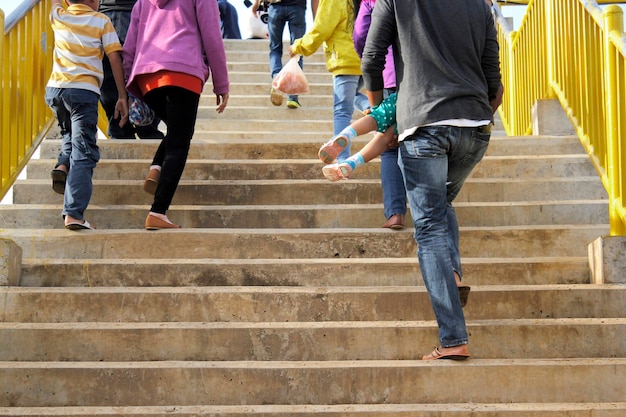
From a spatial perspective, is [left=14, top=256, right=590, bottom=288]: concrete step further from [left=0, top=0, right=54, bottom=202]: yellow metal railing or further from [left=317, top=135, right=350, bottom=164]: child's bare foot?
[left=0, top=0, right=54, bottom=202]: yellow metal railing

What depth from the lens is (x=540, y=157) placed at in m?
5.75

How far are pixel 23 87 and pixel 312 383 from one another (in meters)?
3.21

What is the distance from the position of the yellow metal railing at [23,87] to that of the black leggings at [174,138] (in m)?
0.97

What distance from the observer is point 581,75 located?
5.60 metres

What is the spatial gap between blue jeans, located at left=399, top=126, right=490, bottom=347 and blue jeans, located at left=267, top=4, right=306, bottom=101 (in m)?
5.23

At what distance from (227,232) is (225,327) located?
87cm

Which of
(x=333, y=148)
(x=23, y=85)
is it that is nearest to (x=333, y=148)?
(x=333, y=148)

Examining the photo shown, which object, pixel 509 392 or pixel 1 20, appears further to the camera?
pixel 1 20

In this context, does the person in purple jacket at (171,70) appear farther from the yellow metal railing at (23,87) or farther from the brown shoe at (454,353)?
the brown shoe at (454,353)

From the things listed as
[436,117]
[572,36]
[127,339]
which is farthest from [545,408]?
[572,36]

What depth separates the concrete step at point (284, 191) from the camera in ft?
17.9

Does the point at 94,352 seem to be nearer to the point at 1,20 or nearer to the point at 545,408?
the point at 545,408

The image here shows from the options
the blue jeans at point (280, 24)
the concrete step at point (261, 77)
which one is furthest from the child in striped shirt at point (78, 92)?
the concrete step at point (261, 77)

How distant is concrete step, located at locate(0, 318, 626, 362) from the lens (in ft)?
13.0
